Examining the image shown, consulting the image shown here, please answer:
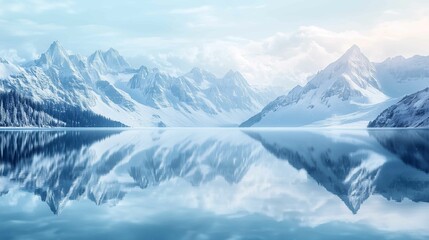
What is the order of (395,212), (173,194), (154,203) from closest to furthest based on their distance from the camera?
(395,212)
(154,203)
(173,194)

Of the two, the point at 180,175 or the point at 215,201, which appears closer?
the point at 215,201

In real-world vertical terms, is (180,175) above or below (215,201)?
below

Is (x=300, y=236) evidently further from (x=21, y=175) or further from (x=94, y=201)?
(x=21, y=175)

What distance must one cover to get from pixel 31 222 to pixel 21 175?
26.2m

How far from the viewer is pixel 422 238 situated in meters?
28.3

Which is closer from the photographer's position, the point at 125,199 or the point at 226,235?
the point at 226,235

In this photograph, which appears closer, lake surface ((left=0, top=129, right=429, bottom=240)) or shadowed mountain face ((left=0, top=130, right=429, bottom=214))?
lake surface ((left=0, top=129, right=429, bottom=240))

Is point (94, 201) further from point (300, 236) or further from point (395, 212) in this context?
point (395, 212)

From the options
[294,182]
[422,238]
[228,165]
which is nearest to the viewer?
[422,238]

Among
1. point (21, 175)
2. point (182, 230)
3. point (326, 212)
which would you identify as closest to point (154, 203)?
point (182, 230)

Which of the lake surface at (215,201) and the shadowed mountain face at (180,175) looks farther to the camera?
the shadowed mountain face at (180,175)

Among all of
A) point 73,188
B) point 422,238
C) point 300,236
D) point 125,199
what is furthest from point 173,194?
point 422,238

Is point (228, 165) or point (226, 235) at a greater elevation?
point (226, 235)

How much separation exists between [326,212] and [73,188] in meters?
24.7
